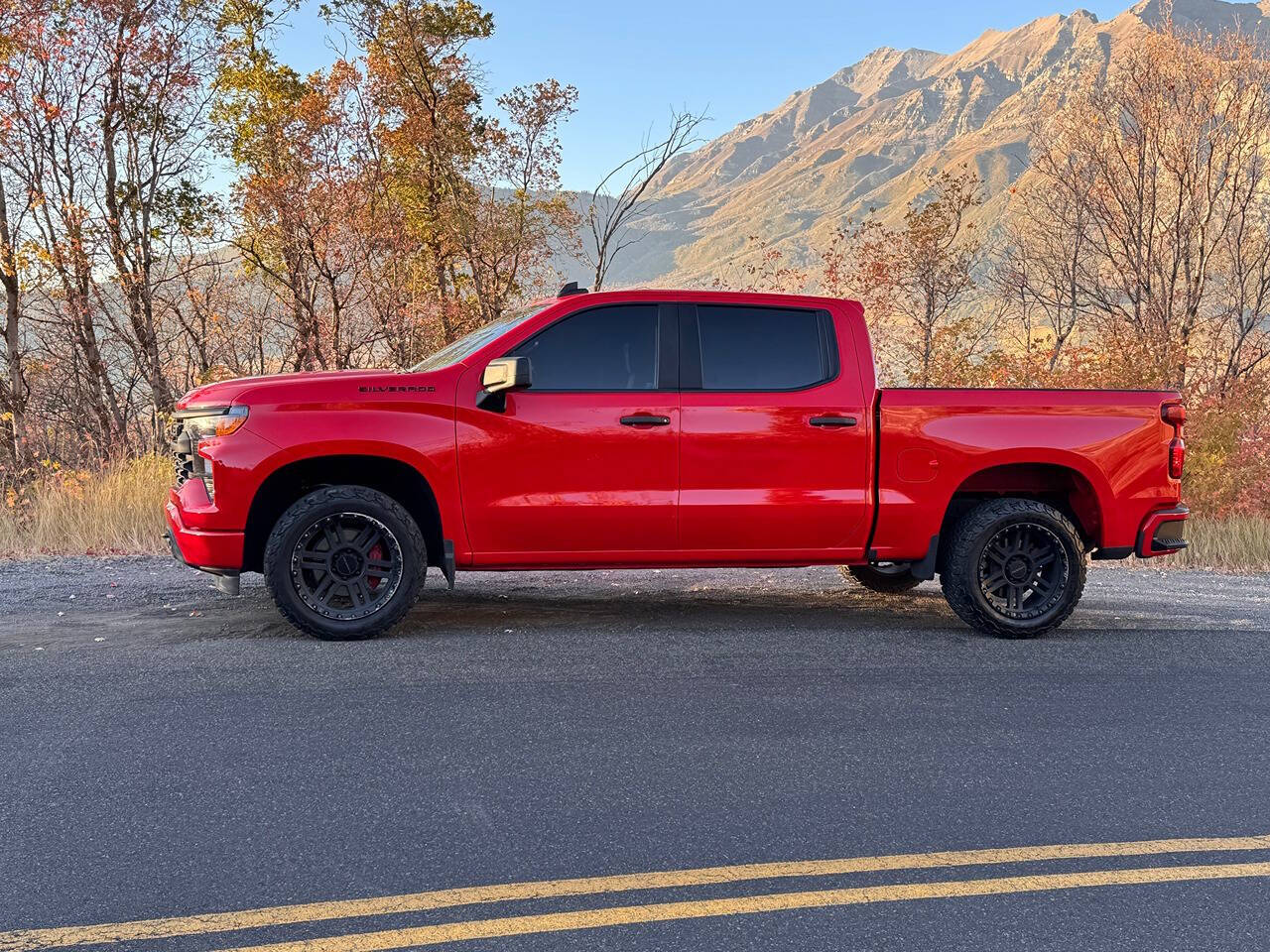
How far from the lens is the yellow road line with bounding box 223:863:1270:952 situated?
286 centimetres

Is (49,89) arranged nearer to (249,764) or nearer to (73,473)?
(73,473)

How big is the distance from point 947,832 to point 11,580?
7.38 metres

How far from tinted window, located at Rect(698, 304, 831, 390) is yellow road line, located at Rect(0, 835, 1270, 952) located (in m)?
3.60

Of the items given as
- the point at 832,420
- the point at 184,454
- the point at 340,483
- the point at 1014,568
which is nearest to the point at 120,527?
the point at 184,454

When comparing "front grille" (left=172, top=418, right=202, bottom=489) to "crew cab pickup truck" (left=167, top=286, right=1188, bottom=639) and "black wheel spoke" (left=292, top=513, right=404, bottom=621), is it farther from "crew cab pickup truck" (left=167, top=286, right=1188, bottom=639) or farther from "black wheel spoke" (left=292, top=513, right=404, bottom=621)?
"black wheel spoke" (left=292, top=513, right=404, bottom=621)

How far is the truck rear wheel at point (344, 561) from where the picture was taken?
612 centimetres

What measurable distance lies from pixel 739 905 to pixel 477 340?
4.49 meters

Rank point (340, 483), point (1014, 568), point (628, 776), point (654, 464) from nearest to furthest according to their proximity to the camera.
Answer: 1. point (628, 776)
2. point (654, 464)
3. point (340, 483)
4. point (1014, 568)

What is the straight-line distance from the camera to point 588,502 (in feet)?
20.8

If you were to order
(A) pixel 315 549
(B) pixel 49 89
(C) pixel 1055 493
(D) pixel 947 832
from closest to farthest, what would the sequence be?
(D) pixel 947 832 → (A) pixel 315 549 → (C) pixel 1055 493 → (B) pixel 49 89

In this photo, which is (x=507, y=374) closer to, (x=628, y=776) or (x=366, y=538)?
(x=366, y=538)

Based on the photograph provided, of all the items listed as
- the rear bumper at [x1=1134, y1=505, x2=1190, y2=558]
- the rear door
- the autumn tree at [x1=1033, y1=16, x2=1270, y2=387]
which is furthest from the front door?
the autumn tree at [x1=1033, y1=16, x2=1270, y2=387]

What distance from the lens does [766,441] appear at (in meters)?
6.45

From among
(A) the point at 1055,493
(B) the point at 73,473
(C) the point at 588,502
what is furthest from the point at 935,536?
(B) the point at 73,473
